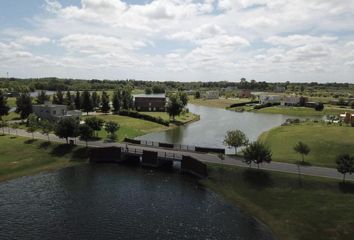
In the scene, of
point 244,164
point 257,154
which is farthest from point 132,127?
point 257,154

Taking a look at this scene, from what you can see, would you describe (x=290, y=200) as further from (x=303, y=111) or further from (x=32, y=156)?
(x=303, y=111)

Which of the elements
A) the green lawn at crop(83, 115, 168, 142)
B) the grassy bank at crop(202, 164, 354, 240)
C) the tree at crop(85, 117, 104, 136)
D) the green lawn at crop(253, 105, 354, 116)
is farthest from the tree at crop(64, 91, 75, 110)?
the green lawn at crop(253, 105, 354, 116)

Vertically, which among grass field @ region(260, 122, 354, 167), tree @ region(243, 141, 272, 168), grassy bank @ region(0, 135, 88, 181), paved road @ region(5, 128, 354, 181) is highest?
tree @ region(243, 141, 272, 168)

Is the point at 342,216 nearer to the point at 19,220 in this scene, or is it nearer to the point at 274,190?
the point at 274,190

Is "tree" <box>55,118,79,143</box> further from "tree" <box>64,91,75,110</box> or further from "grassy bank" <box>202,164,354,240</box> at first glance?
"tree" <box>64,91,75,110</box>

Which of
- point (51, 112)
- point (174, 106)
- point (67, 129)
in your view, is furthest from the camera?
point (174, 106)

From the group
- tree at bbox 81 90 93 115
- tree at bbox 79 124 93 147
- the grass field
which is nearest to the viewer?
the grass field

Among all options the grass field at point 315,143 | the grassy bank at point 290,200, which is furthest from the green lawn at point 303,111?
the grassy bank at point 290,200
